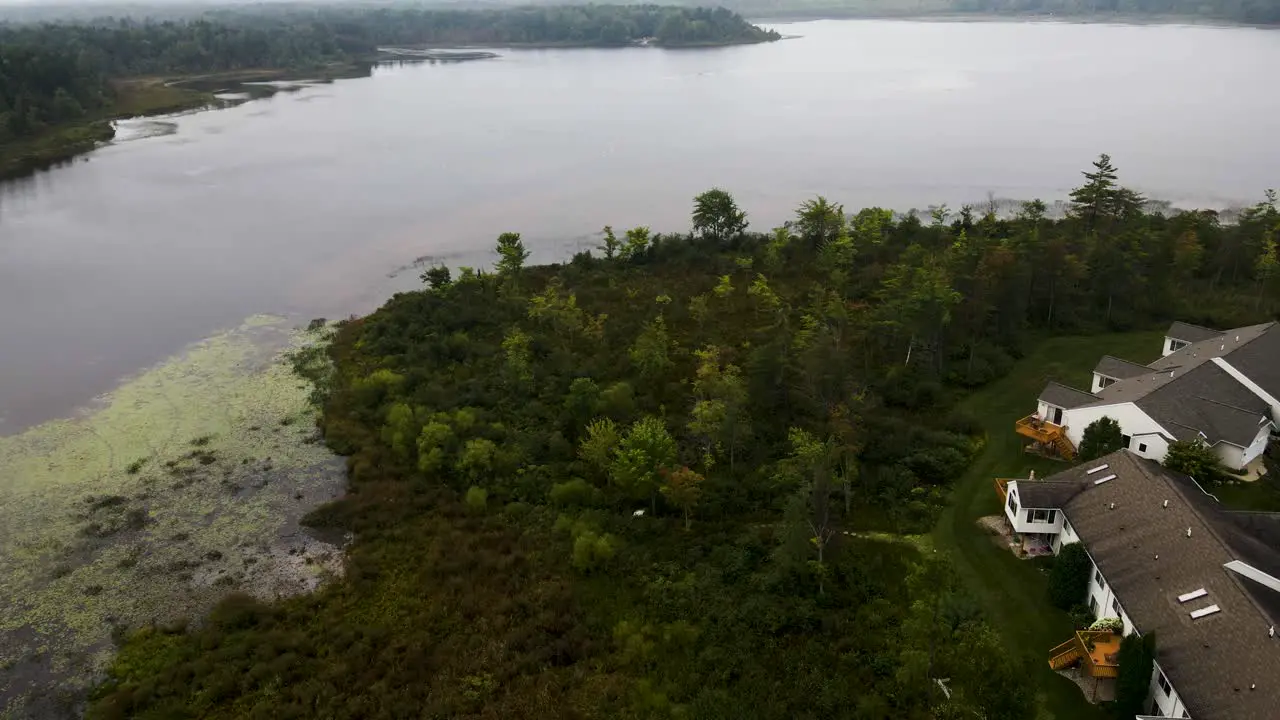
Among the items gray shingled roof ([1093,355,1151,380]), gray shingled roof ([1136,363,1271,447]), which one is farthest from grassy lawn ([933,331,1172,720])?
gray shingled roof ([1136,363,1271,447])

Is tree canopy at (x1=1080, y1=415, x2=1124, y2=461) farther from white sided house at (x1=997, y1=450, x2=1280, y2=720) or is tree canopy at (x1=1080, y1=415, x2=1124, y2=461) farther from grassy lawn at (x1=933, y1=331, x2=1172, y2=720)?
white sided house at (x1=997, y1=450, x2=1280, y2=720)

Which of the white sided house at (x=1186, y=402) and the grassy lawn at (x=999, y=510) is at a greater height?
the white sided house at (x=1186, y=402)

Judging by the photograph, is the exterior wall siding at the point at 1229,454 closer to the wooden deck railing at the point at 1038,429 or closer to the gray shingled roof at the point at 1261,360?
the gray shingled roof at the point at 1261,360

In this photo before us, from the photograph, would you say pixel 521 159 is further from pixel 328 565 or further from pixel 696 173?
pixel 328 565

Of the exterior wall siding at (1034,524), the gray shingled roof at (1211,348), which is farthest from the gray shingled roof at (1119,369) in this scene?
the exterior wall siding at (1034,524)

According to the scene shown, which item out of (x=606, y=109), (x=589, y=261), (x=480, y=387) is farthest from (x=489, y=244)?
(x=606, y=109)
